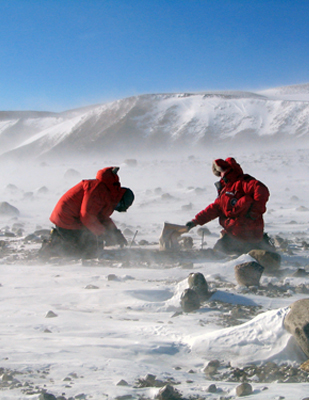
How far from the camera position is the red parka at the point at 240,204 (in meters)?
5.21

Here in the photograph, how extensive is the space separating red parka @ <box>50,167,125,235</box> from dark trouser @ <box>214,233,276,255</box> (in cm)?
131

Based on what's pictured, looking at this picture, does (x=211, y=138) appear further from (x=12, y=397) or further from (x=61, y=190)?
(x=12, y=397)

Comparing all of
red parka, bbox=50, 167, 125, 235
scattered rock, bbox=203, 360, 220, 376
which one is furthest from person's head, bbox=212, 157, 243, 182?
scattered rock, bbox=203, 360, 220, 376

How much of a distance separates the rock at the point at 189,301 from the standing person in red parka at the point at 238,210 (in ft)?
6.58

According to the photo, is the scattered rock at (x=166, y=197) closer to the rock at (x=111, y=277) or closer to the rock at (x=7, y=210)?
the rock at (x=7, y=210)

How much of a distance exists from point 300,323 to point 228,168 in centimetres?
310

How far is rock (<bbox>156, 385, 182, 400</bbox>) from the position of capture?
2014 mm

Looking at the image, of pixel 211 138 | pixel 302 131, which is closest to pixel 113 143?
pixel 211 138

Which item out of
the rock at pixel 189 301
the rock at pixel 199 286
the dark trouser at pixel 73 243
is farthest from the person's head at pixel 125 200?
the rock at pixel 189 301

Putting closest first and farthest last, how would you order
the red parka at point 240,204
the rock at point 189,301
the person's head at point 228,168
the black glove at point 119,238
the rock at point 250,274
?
the rock at point 189,301
the rock at point 250,274
the red parka at point 240,204
the person's head at point 228,168
the black glove at point 119,238

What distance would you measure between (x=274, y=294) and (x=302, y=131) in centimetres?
2711

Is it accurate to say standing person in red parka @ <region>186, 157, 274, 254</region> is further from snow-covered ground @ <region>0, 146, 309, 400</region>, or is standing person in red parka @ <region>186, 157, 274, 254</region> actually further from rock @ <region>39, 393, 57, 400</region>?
rock @ <region>39, 393, 57, 400</region>

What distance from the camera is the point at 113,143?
32594 millimetres

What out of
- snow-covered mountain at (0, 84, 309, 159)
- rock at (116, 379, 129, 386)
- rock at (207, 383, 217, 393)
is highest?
snow-covered mountain at (0, 84, 309, 159)
